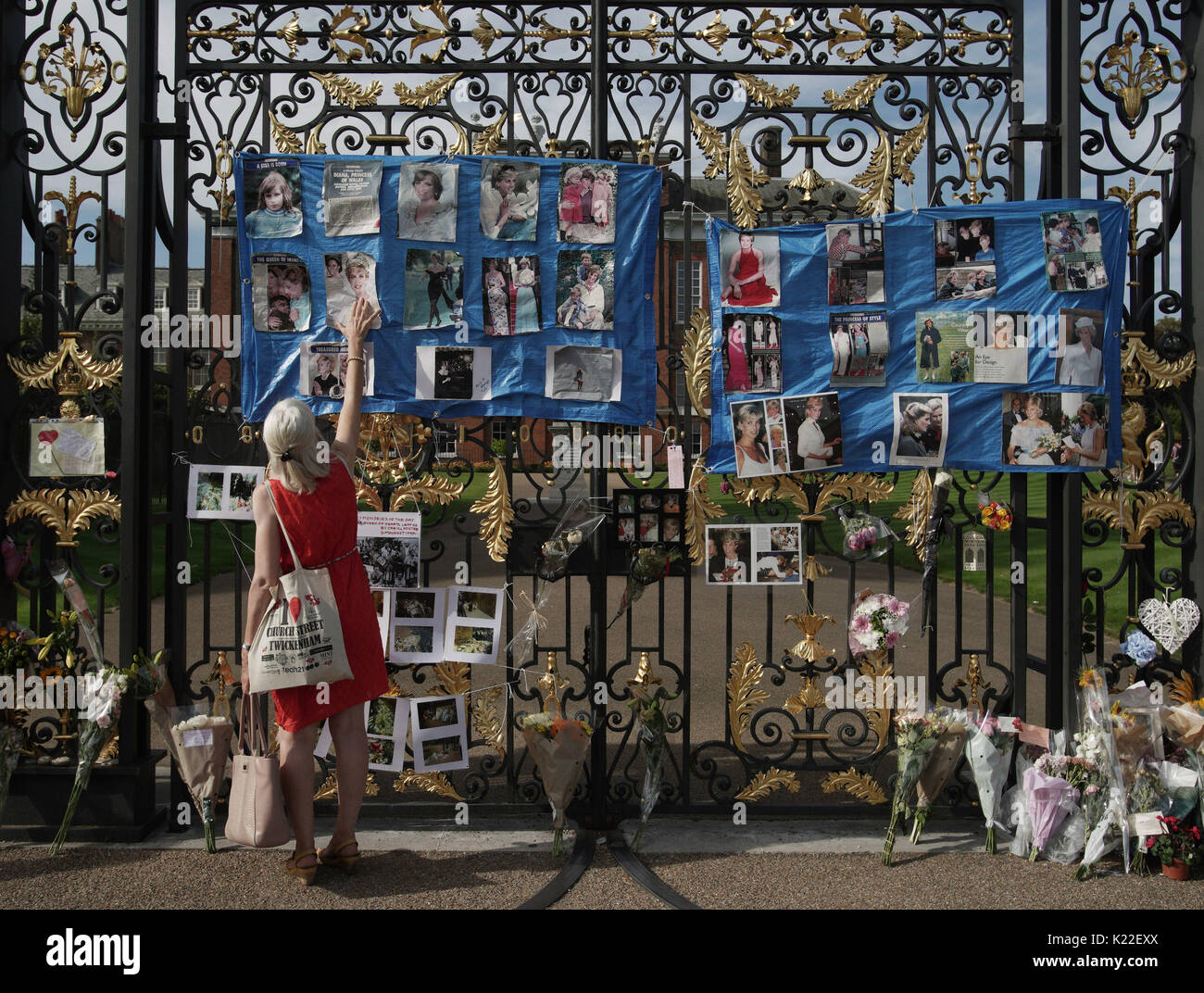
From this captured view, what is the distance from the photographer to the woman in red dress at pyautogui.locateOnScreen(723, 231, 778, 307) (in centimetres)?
509

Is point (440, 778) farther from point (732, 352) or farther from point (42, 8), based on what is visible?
point (42, 8)

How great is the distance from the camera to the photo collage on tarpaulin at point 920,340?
505 cm

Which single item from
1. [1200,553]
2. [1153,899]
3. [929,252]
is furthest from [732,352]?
[1153,899]

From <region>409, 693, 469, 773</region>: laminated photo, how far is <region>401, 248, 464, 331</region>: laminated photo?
192cm

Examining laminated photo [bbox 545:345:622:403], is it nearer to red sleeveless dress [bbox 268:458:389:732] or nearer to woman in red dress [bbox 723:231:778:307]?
woman in red dress [bbox 723:231:778:307]

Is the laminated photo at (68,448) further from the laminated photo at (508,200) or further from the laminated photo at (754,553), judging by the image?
the laminated photo at (754,553)

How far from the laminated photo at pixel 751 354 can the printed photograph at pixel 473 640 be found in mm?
1755

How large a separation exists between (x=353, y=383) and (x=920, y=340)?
112 inches

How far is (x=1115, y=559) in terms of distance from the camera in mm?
14258

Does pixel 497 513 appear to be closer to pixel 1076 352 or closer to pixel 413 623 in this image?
pixel 413 623

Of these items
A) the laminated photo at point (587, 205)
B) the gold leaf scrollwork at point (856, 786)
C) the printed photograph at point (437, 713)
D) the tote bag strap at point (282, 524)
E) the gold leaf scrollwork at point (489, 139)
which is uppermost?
the gold leaf scrollwork at point (489, 139)

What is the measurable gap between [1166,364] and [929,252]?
1.36m

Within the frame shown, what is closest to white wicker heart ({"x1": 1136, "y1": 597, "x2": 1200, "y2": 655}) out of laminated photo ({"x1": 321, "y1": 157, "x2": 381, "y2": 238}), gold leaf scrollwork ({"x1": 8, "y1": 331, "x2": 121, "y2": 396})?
laminated photo ({"x1": 321, "y1": 157, "x2": 381, "y2": 238})

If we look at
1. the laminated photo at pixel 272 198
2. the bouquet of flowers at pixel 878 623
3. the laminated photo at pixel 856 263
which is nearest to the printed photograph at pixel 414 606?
the laminated photo at pixel 272 198
